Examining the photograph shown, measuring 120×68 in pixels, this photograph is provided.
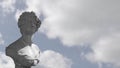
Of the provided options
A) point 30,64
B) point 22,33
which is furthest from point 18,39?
point 30,64

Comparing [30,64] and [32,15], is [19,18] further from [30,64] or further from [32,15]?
[30,64]

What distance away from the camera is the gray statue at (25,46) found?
10.2 metres

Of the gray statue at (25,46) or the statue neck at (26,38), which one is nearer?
the gray statue at (25,46)

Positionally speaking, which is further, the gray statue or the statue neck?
the statue neck

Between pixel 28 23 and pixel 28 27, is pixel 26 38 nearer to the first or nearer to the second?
pixel 28 27

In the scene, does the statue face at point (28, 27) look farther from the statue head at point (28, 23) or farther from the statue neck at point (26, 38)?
the statue neck at point (26, 38)

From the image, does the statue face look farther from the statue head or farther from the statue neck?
the statue neck

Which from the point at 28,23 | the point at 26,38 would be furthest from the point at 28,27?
the point at 26,38

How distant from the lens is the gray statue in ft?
33.5

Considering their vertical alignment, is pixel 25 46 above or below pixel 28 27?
below

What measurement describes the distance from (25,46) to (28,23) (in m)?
0.63

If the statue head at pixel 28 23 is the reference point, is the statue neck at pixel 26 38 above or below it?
below

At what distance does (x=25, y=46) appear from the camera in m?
10.5

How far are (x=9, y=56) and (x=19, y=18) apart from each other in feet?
3.51
